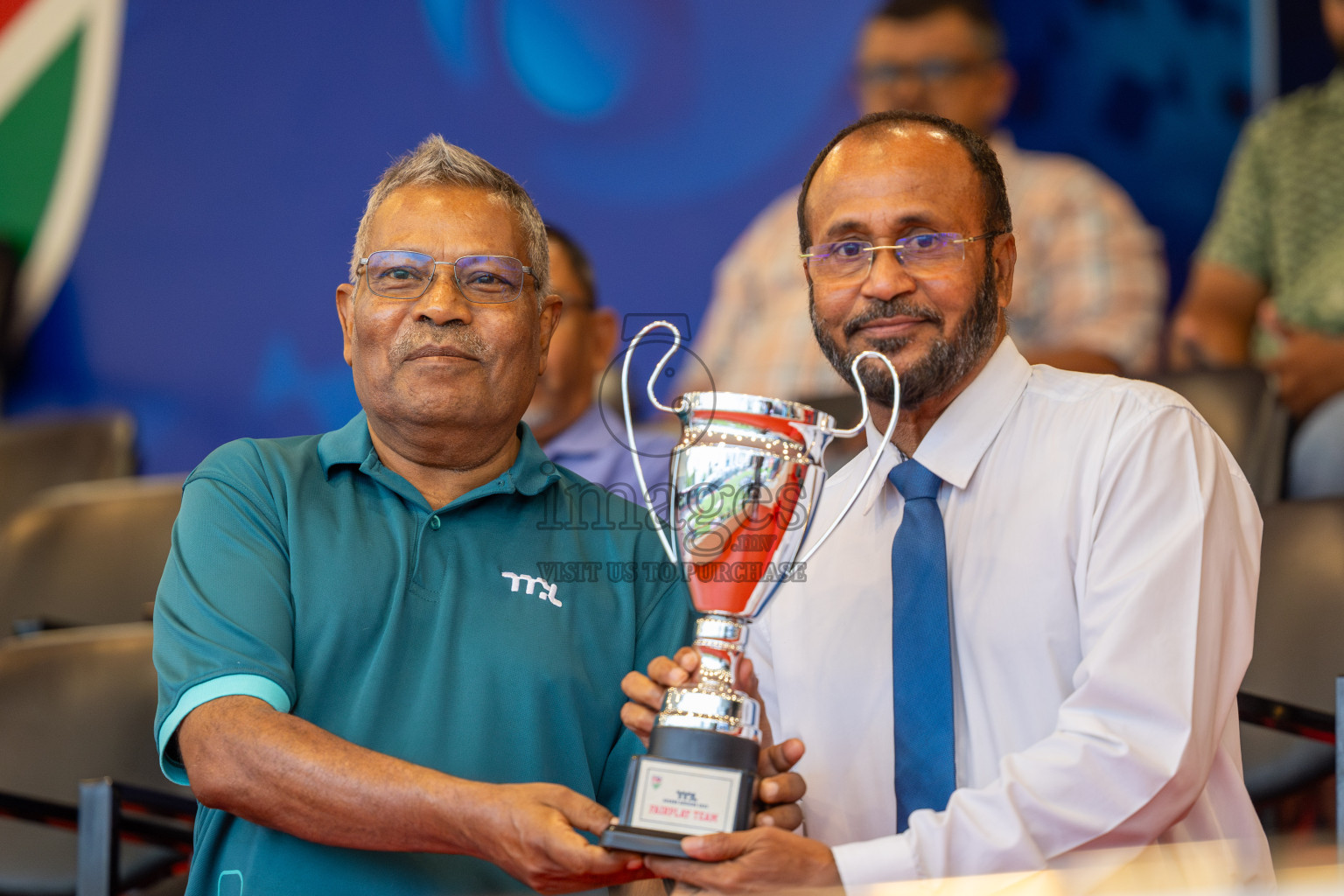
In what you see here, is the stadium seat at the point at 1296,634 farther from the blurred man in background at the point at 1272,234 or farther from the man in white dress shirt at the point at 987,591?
the blurred man in background at the point at 1272,234

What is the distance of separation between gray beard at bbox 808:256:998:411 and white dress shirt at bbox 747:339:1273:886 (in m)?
0.04

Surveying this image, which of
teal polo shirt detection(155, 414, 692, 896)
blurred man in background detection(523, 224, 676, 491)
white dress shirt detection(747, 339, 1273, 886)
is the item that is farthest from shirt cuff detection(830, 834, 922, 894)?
blurred man in background detection(523, 224, 676, 491)

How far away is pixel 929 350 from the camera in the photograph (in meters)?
1.62

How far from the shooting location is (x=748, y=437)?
1.42 metres

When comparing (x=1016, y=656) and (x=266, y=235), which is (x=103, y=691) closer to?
(x=1016, y=656)

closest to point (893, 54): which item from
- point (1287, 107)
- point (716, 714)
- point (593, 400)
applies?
point (1287, 107)

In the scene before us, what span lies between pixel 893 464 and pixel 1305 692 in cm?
91

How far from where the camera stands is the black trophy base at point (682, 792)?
1.27 m

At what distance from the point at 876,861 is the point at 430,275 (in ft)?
2.74

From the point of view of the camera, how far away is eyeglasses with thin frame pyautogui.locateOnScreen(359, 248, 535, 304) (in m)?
1.61

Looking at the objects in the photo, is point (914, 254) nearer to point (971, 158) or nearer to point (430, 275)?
point (971, 158)

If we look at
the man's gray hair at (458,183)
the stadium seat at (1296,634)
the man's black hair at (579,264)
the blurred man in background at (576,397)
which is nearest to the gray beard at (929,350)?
the man's gray hair at (458,183)

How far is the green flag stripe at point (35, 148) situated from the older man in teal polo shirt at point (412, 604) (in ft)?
10.7

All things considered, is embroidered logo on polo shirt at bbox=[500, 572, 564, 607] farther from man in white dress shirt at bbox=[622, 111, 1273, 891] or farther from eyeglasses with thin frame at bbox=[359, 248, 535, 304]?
eyeglasses with thin frame at bbox=[359, 248, 535, 304]
